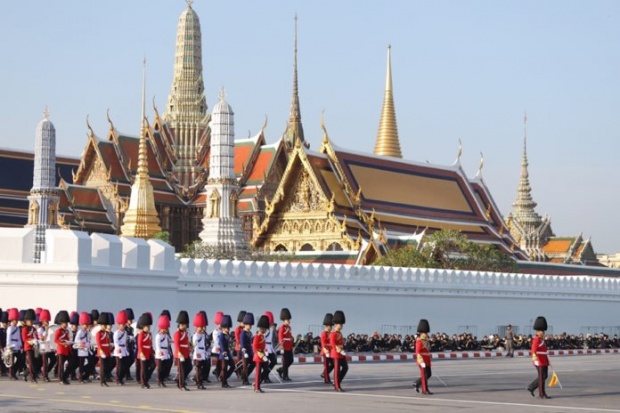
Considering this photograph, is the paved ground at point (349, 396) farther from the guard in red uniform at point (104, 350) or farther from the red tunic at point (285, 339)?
the red tunic at point (285, 339)

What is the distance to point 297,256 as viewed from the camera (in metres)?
50.0

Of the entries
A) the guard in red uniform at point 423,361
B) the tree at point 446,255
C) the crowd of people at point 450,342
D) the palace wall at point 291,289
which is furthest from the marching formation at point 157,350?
the tree at point 446,255

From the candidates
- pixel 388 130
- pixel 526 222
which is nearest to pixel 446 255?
pixel 388 130

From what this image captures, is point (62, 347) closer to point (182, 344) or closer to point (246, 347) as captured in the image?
point (182, 344)

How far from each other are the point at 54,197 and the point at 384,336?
27462mm

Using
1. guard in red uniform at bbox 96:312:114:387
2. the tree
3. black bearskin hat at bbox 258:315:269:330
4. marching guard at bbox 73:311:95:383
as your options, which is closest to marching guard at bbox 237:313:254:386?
black bearskin hat at bbox 258:315:269:330

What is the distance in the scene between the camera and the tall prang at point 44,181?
5659 cm

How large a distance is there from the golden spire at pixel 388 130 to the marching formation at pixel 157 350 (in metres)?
52.6

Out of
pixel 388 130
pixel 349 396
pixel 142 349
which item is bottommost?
pixel 349 396

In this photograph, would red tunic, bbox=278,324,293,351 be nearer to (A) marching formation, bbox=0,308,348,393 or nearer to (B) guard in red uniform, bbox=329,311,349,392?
(A) marching formation, bbox=0,308,348,393

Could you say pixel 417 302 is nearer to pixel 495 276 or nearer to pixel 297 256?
pixel 495 276

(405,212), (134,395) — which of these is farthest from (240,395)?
(405,212)

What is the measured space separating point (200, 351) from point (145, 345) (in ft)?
2.67

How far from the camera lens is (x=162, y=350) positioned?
20125mm
